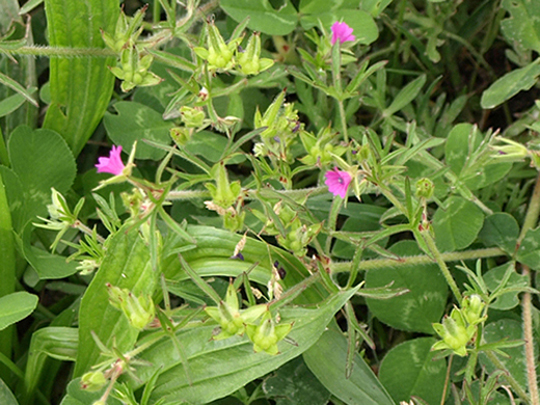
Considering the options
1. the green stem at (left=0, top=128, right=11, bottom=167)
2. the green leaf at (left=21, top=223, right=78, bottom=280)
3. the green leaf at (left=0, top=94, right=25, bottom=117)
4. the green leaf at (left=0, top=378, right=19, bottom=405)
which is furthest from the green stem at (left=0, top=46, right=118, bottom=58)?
the green leaf at (left=0, top=378, right=19, bottom=405)

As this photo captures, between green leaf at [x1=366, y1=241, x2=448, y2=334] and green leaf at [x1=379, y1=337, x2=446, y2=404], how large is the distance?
0.20ft

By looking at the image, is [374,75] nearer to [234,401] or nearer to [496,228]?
[496,228]

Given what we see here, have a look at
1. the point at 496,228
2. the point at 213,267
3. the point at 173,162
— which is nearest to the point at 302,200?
the point at 213,267

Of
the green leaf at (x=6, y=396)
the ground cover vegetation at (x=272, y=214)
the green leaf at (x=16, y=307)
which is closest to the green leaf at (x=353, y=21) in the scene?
the ground cover vegetation at (x=272, y=214)

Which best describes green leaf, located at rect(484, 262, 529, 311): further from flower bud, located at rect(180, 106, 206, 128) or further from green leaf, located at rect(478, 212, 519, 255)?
flower bud, located at rect(180, 106, 206, 128)

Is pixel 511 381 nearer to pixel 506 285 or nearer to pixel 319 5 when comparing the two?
pixel 506 285

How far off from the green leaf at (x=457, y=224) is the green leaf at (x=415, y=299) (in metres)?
0.09

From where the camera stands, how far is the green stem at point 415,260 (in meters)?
1.48

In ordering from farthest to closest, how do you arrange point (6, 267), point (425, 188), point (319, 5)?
point (319, 5) < point (6, 267) < point (425, 188)

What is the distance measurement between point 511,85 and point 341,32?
0.52 m

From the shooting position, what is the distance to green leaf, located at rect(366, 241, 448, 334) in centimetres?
162

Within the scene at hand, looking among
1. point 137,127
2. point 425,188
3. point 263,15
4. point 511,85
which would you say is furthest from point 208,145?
point 511,85

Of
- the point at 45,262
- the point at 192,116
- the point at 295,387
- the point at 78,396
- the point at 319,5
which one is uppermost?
the point at 319,5

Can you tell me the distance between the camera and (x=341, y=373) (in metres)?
1.48
